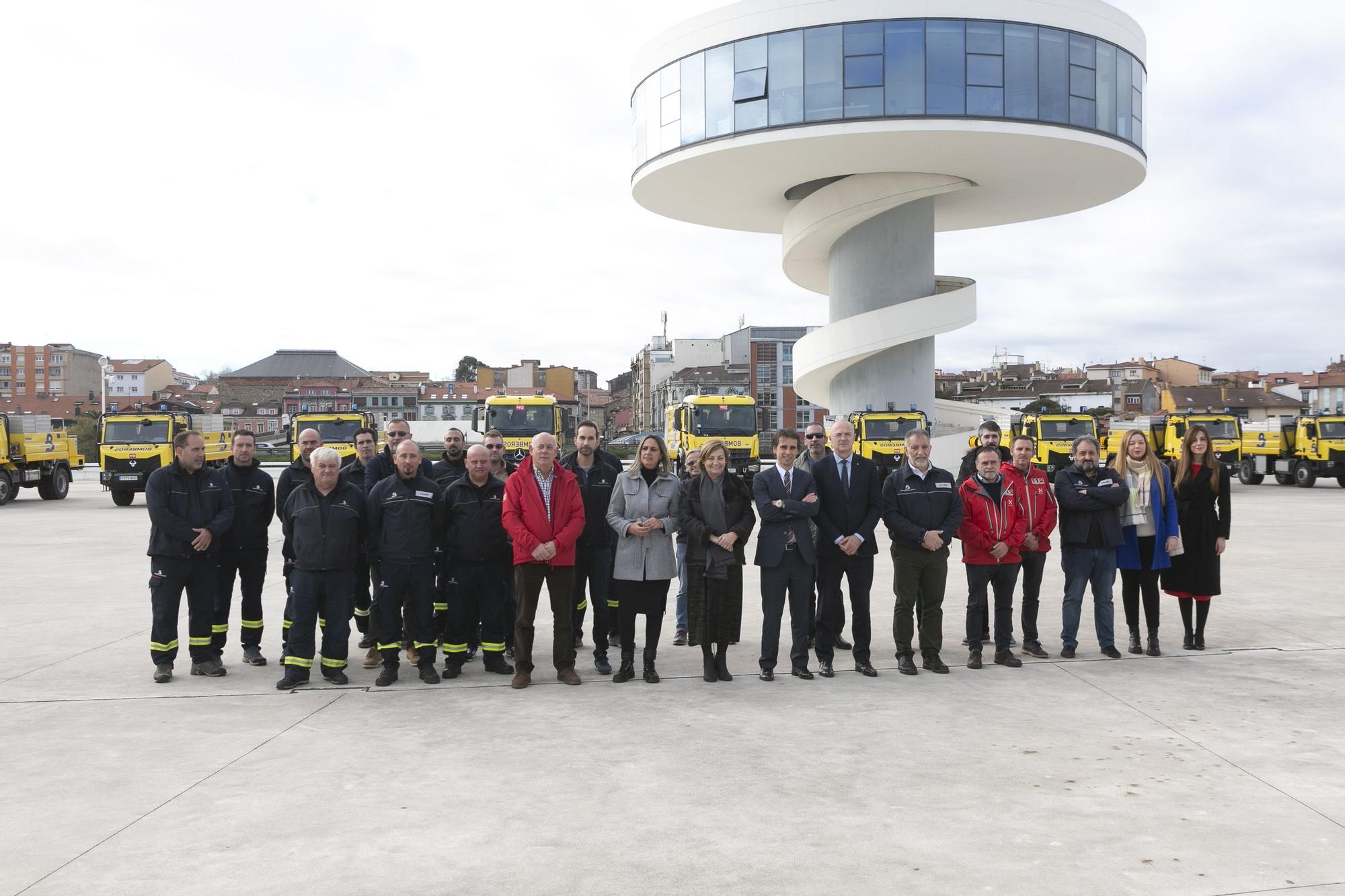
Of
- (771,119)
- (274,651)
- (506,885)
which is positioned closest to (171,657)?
(274,651)

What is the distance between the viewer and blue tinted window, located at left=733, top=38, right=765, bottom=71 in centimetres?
3039

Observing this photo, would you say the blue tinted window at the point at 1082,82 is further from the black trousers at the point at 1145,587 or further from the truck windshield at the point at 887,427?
the black trousers at the point at 1145,587

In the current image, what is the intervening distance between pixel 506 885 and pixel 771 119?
28989 mm

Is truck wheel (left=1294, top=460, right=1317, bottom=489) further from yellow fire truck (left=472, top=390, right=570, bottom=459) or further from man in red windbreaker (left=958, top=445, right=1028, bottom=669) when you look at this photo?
man in red windbreaker (left=958, top=445, right=1028, bottom=669)

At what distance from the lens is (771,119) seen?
30078 mm

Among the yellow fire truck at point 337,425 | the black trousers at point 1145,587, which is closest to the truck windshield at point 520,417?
the yellow fire truck at point 337,425

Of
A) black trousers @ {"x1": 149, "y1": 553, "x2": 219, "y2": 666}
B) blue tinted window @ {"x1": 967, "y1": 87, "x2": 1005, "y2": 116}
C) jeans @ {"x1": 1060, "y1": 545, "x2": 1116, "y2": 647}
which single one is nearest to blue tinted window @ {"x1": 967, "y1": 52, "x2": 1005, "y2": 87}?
blue tinted window @ {"x1": 967, "y1": 87, "x2": 1005, "y2": 116}

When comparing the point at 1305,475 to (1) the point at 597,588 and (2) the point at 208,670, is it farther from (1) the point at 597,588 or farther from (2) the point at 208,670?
(2) the point at 208,670

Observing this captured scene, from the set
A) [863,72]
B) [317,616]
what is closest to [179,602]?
[317,616]

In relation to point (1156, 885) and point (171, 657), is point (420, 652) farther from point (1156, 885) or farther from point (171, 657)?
point (1156, 885)

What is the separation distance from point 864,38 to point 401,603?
26.6m

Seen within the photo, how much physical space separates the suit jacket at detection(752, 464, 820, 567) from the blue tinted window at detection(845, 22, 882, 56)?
25.3m

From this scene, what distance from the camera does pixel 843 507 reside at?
24.8ft

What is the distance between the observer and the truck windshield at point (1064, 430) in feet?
91.3
